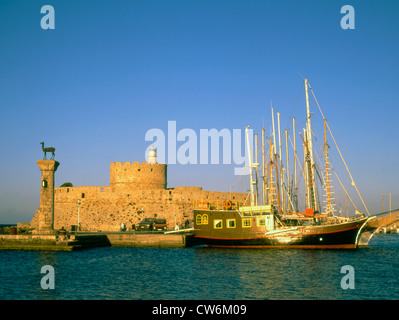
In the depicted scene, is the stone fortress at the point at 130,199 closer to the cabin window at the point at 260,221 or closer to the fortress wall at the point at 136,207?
the fortress wall at the point at 136,207

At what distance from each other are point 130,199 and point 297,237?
2578 centimetres

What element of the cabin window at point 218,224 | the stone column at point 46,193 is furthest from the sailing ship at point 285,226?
the stone column at point 46,193

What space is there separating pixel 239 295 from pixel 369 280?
6.84 m

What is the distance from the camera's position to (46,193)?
3156 cm

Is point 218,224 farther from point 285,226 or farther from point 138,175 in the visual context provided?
point 138,175

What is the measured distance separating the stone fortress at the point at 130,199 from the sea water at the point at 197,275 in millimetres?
20776

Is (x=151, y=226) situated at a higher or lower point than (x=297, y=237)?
higher

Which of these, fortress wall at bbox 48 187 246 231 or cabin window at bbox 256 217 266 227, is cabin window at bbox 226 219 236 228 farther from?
fortress wall at bbox 48 187 246 231

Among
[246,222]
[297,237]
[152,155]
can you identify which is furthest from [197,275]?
[152,155]

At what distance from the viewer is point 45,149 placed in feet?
103

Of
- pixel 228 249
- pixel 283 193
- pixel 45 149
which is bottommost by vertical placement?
pixel 228 249
